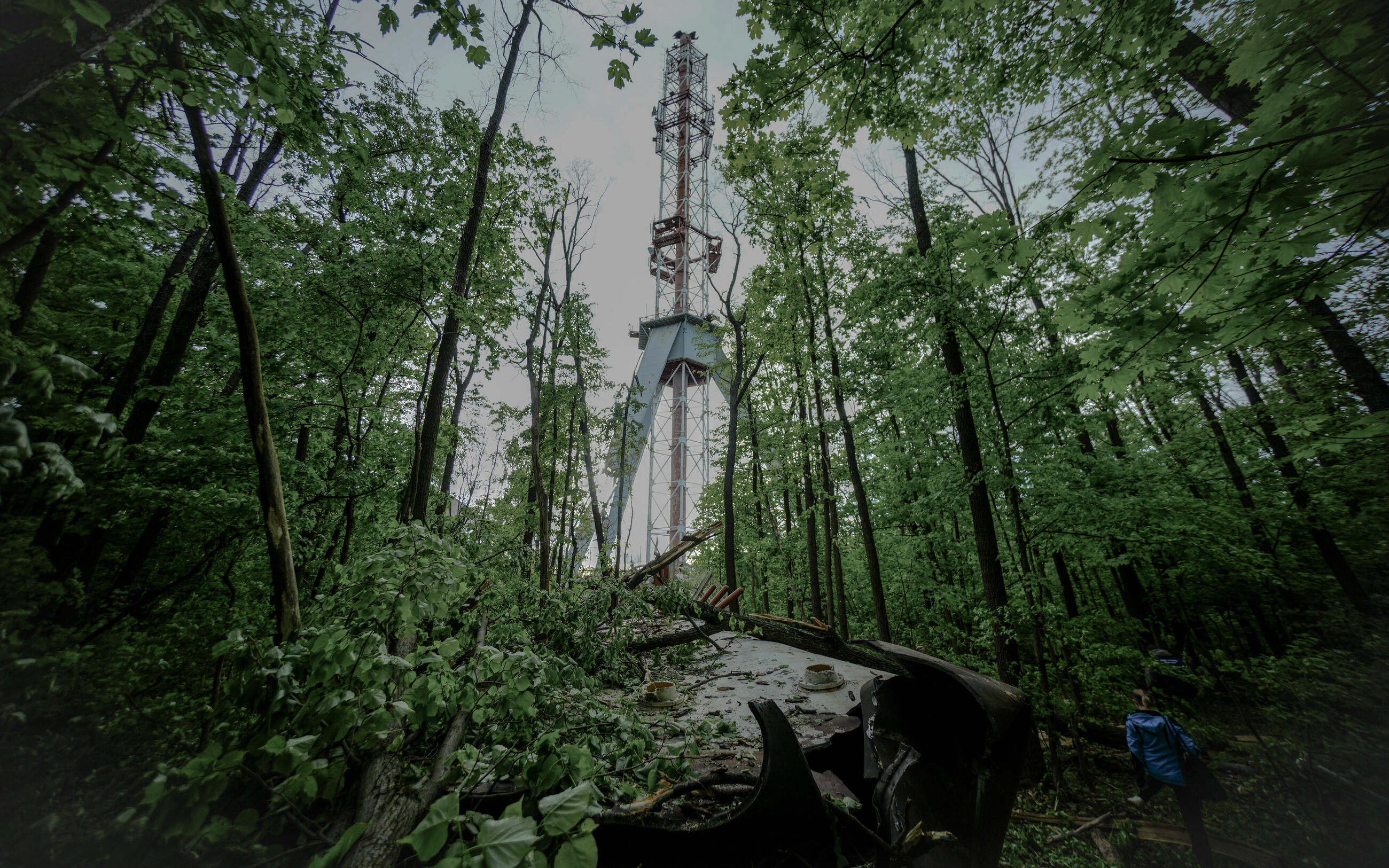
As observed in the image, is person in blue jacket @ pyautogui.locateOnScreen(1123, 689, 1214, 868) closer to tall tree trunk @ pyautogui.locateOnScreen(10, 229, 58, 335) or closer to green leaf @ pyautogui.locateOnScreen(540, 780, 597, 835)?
green leaf @ pyautogui.locateOnScreen(540, 780, 597, 835)

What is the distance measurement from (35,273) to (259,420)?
2.48 meters

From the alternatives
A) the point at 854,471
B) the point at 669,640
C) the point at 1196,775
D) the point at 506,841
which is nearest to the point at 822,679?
the point at 669,640

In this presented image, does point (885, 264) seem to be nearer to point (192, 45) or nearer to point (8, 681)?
point (192, 45)

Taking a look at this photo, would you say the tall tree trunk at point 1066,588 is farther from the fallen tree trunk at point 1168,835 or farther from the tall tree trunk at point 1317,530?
the fallen tree trunk at point 1168,835

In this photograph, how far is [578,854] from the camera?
→ 125cm

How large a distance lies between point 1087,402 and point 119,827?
45.4ft

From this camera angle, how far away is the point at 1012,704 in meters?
2.75

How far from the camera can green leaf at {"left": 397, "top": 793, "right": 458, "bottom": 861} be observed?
3.69ft

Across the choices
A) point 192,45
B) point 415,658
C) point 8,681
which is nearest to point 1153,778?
point 415,658

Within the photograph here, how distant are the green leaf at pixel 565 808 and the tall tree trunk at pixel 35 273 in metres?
4.77

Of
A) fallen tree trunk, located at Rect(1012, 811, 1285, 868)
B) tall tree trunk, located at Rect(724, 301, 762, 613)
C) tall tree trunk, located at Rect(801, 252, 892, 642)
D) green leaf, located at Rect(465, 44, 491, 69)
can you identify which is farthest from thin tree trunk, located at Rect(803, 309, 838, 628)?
green leaf, located at Rect(465, 44, 491, 69)

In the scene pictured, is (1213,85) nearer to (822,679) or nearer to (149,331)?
(822,679)

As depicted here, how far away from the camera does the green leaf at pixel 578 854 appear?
1.23 m

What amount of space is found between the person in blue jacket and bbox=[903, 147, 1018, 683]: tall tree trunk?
1.37m
